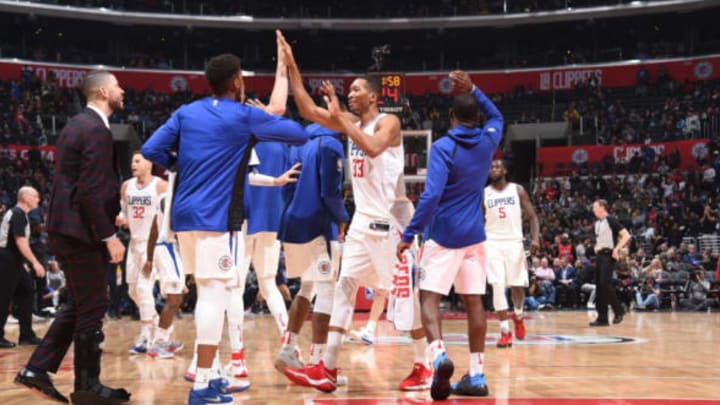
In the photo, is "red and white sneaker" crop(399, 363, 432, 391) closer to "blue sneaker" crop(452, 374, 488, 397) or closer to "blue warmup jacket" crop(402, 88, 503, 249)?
"blue sneaker" crop(452, 374, 488, 397)

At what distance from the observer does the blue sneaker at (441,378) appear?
5.88 meters

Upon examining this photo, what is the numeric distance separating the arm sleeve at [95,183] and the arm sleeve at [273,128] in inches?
46.3

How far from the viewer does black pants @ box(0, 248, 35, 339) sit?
10.3 meters

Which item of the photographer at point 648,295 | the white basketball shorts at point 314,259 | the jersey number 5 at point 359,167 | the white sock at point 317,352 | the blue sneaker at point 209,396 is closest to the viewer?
the blue sneaker at point 209,396

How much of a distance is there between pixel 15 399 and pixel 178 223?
6.66ft

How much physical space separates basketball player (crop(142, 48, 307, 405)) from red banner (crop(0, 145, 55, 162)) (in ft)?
85.6

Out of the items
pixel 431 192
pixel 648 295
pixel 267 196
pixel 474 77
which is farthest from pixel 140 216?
pixel 474 77

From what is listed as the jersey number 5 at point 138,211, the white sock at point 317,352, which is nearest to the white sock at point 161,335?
the jersey number 5 at point 138,211

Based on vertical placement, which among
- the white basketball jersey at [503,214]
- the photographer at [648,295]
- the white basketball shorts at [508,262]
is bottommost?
the photographer at [648,295]

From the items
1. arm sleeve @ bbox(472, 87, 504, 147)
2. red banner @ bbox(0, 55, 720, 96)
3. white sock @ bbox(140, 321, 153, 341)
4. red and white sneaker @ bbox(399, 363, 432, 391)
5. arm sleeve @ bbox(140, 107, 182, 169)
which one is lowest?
white sock @ bbox(140, 321, 153, 341)

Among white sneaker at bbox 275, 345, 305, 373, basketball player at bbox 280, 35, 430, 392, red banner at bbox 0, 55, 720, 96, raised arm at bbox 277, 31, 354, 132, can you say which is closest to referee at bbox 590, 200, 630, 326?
basketball player at bbox 280, 35, 430, 392

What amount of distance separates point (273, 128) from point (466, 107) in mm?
1781

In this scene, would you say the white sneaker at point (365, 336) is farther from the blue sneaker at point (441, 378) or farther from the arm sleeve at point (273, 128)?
the arm sleeve at point (273, 128)

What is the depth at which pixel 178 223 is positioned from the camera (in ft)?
17.9
